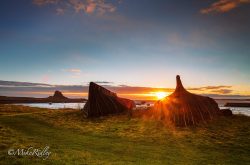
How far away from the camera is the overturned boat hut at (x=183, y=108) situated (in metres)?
29.3

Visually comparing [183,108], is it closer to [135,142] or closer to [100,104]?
[135,142]

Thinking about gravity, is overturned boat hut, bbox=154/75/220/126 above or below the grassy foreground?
above

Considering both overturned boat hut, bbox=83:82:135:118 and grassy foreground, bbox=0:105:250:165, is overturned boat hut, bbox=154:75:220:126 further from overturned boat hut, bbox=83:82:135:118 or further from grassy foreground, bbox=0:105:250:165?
overturned boat hut, bbox=83:82:135:118

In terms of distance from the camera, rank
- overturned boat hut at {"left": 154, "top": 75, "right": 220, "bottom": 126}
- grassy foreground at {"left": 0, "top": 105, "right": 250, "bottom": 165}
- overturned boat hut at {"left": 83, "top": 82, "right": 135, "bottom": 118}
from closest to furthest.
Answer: grassy foreground at {"left": 0, "top": 105, "right": 250, "bottom": 165}
overturned boat hut at {"left": 154, "top": 75, "right": 220, "bottom": 126}
overturned boat hut at {"left": 83, "top": 82, "right": 135, "bottom": 118}

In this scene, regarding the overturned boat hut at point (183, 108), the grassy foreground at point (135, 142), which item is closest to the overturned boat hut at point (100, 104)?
the grassy foreground at point (135, 142)

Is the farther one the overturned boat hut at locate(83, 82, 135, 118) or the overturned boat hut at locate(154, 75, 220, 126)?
the overturned boat hut at locate(83, 82, 135, 118)

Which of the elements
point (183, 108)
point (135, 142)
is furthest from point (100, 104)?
point (135, 142)

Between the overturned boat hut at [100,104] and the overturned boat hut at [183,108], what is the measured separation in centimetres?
836

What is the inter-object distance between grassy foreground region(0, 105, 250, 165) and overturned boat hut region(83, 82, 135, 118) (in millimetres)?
5365

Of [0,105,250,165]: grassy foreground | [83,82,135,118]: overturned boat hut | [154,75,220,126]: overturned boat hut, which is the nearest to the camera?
[0,105,250,165]: grassy foreground

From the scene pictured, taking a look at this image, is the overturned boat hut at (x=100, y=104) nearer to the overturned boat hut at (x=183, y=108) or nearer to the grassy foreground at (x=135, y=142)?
the grassy foreground at (x=135, y=142)

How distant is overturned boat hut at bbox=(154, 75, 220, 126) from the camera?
2933cm

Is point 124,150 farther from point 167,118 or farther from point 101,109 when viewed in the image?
point 101,109

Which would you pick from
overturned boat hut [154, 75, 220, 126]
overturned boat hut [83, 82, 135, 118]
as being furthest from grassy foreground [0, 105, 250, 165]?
overturned boat hut [83, 82, 135, 118]
